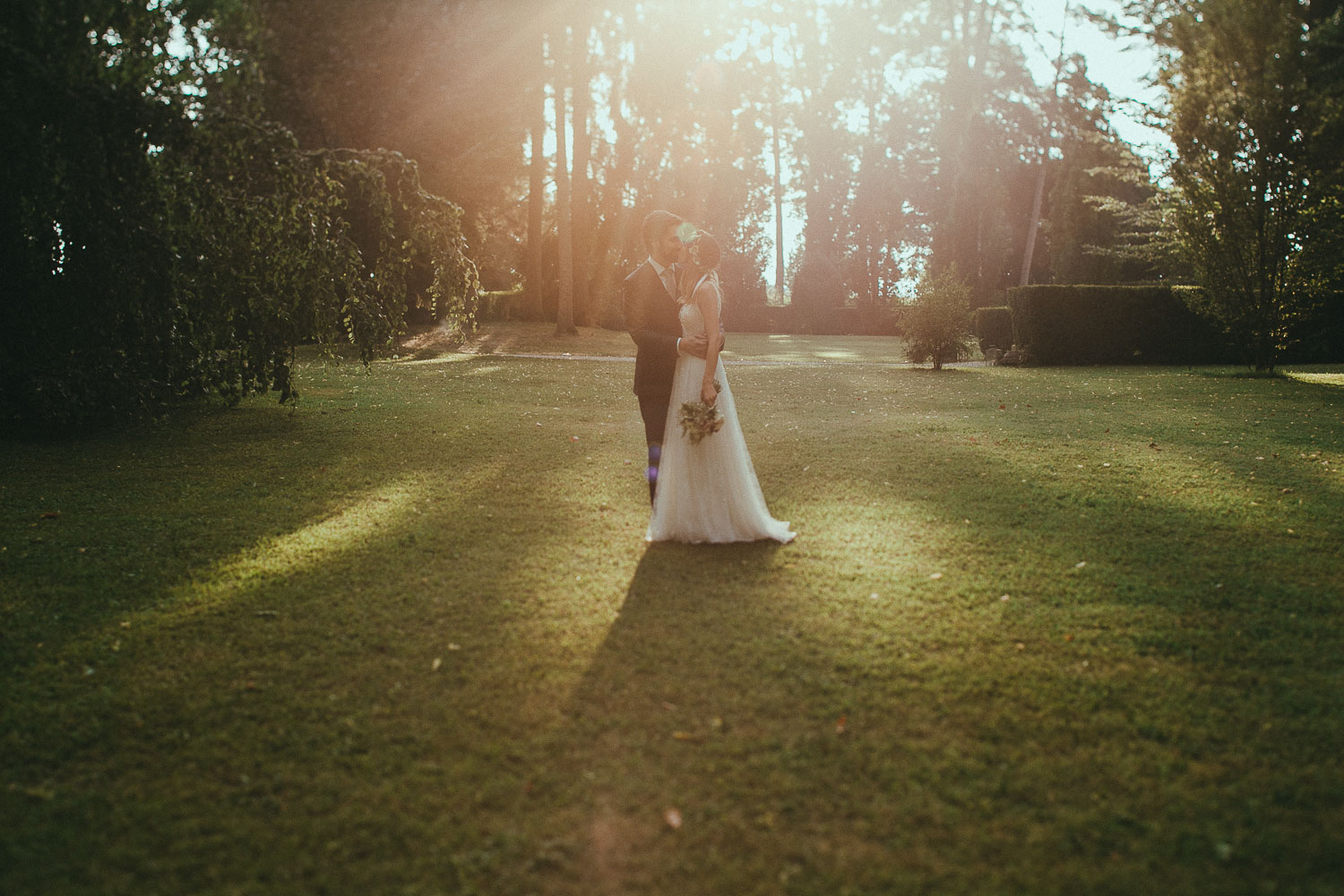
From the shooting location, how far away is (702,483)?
17.7ft

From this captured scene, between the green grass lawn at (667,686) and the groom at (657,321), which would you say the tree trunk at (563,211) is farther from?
the groom at (657,321)

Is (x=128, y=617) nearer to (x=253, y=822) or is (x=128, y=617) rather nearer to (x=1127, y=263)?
(x=253, y=822)

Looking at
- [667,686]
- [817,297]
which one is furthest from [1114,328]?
[817,297]

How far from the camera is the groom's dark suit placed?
5312 mm

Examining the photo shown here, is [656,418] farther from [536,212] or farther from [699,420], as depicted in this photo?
[536,212]

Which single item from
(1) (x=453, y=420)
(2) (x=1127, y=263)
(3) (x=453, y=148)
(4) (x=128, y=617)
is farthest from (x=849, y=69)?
(4) (x=128, y=617)

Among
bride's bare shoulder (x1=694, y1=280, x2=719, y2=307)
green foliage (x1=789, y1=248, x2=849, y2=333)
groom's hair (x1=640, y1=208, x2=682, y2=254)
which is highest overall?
green foliage (x1=789, y1=248, x2=849, y2=333)

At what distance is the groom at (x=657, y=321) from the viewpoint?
17.0 ft

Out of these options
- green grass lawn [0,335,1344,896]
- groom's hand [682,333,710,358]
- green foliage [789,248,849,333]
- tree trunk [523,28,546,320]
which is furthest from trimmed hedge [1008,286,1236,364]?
green foliage [789,248,849,333]

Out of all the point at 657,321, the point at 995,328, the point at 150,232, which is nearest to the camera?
the point at 657,321

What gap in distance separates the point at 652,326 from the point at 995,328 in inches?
792

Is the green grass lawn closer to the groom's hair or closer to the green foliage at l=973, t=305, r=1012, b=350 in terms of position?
the groom's hair

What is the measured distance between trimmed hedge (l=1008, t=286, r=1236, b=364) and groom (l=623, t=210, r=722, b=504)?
17.0 m

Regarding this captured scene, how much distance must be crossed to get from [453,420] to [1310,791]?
9.78m
